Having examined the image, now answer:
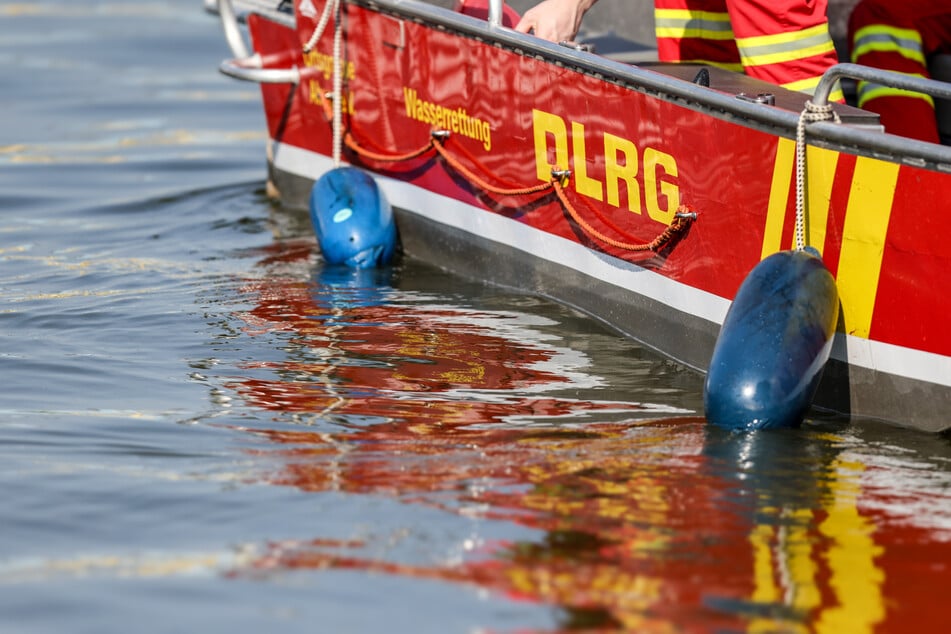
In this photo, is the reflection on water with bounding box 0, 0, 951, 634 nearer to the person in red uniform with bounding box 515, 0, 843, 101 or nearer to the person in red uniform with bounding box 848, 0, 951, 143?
the person in red uniform with bounding box 515, 0, 843, 101

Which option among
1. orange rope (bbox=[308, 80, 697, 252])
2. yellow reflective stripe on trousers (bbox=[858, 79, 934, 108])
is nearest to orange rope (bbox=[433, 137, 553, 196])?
orange rope (bbox=[308, 80, 697, 252])

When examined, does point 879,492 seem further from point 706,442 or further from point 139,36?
point 139,36

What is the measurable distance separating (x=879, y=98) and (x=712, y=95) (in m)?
1.04

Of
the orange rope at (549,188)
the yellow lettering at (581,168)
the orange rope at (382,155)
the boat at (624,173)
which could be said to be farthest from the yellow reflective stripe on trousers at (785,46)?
the orange rope at (382,155)

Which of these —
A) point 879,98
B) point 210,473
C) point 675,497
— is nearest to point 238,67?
point 879,98

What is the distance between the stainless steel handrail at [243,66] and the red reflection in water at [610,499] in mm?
2226

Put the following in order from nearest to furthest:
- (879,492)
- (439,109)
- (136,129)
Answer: (879,492), (439,109), (136,129)

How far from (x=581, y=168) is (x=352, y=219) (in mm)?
1442

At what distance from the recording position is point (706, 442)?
4.24 meters

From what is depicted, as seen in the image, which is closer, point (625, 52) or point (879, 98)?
point (879, 98)

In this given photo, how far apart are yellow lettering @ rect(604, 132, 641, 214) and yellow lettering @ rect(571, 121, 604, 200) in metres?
0.07

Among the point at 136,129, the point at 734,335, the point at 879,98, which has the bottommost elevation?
the point at 136,129

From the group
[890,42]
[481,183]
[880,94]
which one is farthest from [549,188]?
[890,42]

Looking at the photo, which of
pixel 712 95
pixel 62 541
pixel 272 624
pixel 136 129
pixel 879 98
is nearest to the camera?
pixel 272 624
